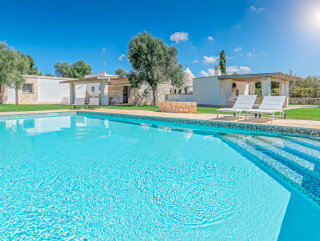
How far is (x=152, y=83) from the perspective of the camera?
757 inches

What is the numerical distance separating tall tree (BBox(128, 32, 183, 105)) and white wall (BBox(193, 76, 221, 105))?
102 inches

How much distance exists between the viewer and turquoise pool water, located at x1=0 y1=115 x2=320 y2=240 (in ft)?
7.61

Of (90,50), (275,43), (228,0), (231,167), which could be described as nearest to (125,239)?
(231,167)

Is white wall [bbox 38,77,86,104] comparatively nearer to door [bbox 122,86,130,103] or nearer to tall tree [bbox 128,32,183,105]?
door [bbox 122,86,130,103]

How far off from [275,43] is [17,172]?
2489 cm

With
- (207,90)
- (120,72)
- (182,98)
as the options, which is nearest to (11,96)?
(182,98)

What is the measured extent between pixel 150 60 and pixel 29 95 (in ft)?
49.8

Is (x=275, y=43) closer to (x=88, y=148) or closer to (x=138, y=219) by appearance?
(x=88, y=148)

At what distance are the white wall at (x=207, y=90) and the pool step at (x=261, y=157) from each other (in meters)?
11.1

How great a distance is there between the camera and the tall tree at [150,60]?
59.9 ft

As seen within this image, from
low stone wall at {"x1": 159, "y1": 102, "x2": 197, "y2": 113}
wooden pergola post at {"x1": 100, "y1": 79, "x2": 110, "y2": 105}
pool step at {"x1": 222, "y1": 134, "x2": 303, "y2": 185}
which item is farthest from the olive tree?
pool step at {"x1": 222, "y1": 134, "x2": 303, "y2": 185}

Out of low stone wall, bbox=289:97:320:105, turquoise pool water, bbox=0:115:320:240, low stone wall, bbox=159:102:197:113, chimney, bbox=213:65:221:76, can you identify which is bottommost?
turquoise pool water, bbox=0:115:320:240

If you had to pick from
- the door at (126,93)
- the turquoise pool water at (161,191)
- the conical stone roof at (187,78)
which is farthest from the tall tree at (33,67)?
the turquoise pool water at (161,191)

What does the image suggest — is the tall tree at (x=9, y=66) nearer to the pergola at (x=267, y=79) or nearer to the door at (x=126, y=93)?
the door at (x=126, y=93)
